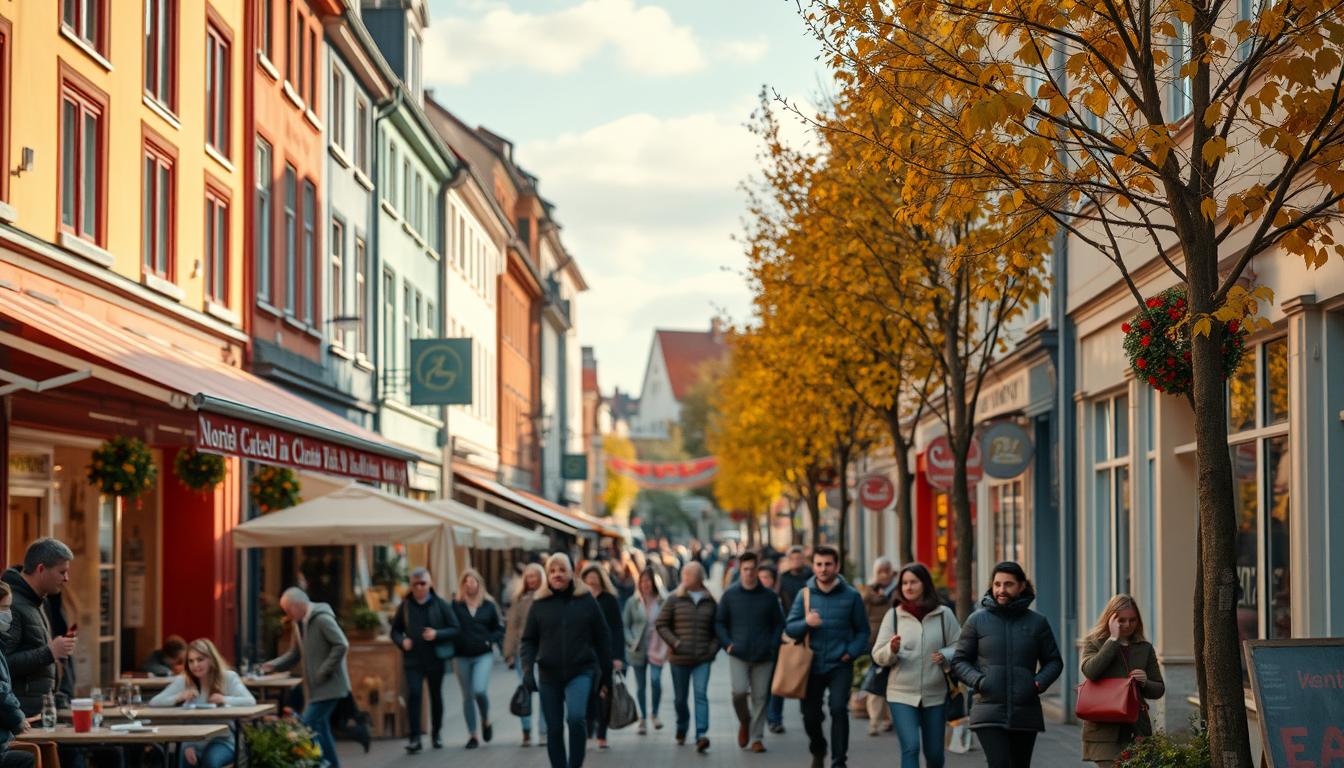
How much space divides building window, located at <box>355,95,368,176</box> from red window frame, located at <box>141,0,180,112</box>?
1064 cm

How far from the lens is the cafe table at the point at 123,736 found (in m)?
11.0

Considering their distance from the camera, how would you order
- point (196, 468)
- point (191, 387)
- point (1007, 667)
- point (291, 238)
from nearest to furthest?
point (1007, 667), point (191, 387), point (196, 468), point (291, 238)

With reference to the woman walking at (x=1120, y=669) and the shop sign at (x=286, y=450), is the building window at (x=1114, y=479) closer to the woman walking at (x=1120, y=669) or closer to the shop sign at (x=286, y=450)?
the woman walking at (x=1120, y=669)

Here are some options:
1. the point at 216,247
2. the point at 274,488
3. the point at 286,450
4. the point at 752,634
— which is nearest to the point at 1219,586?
the point at 286,450

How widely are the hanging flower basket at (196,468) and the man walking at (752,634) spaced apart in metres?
5.95

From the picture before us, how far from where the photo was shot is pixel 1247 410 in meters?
13.5

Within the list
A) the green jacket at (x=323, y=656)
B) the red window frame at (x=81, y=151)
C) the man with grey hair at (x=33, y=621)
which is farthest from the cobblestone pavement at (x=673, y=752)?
the man with grey hair at (x=33, y=621)

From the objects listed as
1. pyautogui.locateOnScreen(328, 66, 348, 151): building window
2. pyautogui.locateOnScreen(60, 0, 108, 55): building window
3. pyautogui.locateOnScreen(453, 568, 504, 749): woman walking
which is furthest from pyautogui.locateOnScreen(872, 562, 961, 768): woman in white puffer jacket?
pyautogui.locateOnScreen(328, 66, 348, 151): building window

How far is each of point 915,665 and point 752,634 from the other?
168 inches

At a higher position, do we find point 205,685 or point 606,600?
point 606,600

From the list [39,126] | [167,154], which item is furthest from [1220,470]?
[167,154]

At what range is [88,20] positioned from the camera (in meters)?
17.6

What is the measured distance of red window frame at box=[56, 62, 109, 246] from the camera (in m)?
16.5

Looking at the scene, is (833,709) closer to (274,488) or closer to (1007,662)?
(1007,662)
